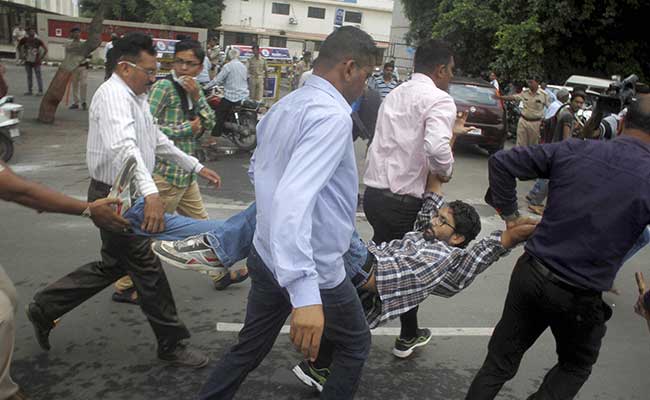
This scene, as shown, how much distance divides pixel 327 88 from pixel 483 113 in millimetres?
9880

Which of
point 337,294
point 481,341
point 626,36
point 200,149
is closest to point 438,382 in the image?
point 481,341

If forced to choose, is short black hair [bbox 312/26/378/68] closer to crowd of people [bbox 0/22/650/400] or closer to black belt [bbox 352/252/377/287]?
crowd of people [bbox 0/22/650/400]

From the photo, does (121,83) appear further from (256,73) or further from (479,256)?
(256,73)

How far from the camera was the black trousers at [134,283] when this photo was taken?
3076 millimetres

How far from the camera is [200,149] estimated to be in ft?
30.0

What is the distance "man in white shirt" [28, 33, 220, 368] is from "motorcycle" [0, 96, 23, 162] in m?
5.32

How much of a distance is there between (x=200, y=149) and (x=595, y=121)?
626 centimetres

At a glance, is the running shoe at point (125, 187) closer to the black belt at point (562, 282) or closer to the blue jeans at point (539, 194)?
the black belt at point (562, 282)

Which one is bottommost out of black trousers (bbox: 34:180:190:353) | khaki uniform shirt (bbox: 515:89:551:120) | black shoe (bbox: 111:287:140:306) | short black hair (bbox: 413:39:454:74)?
black shoe (bbox: 111:287:140:306)

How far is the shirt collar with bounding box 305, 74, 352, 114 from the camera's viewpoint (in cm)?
209

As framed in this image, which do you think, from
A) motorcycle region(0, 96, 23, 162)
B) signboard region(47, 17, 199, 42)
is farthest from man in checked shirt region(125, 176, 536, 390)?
signboard region(47, 17, 199, 42)

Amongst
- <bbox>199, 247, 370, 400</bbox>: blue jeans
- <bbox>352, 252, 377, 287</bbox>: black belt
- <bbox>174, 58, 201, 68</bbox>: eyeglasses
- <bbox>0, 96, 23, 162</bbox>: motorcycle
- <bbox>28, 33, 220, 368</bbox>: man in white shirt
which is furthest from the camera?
<bbox>0, 96, 23, 162</bbox>: motorcycle

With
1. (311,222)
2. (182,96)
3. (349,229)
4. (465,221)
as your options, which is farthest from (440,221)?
(182,96)

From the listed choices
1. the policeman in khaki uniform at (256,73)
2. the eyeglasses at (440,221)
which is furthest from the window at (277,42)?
the eyeglasses at (440,221)
